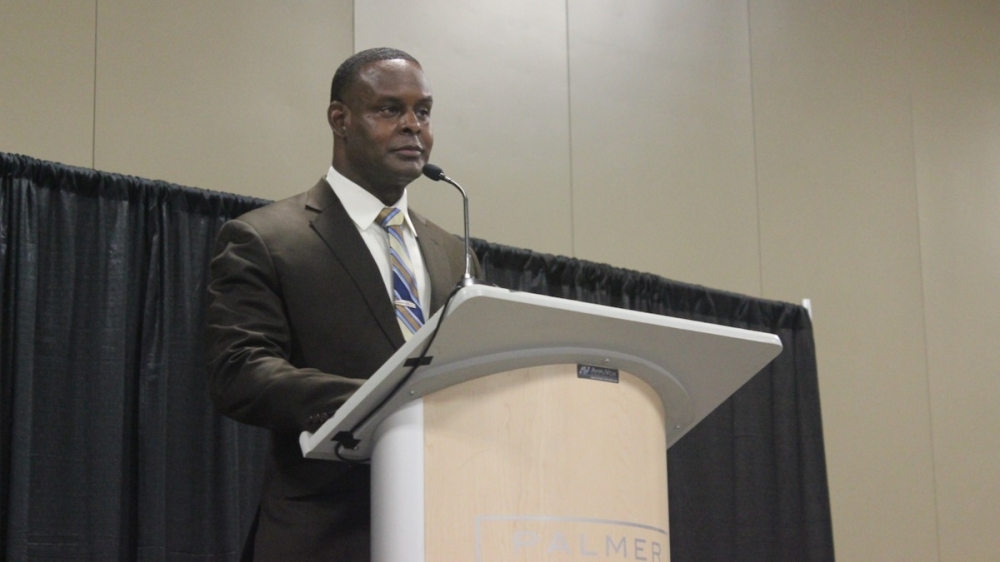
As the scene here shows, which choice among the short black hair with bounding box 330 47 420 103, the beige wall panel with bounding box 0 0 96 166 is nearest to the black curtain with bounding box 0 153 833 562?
the beige wall panel with bounding box 0 0 96 166

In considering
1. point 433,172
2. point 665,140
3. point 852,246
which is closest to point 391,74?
point 433,172

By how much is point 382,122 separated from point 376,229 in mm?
226

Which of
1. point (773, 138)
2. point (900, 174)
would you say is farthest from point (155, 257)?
point (900, 174)

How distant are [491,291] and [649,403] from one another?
415mm

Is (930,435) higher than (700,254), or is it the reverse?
(700,254)

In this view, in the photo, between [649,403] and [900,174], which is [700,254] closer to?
[900,174]

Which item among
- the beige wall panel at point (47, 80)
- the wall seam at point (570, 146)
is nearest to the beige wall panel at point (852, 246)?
the wall seam at point (570, 146)

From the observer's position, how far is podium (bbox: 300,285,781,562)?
1599 mm

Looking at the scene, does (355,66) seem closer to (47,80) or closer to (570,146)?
(47,80)

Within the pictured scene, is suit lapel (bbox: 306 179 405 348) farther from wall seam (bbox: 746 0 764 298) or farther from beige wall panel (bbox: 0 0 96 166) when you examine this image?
wall seam (bbox: 746 0 764 298)

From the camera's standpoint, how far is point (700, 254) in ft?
16.4

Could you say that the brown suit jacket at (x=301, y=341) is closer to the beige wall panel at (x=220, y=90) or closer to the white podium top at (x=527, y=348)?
the white podium top at (x=527, y=348)

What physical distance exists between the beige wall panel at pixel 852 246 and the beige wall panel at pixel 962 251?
0.08 metres

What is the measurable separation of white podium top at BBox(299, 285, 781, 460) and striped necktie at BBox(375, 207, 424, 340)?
16.5 inches
